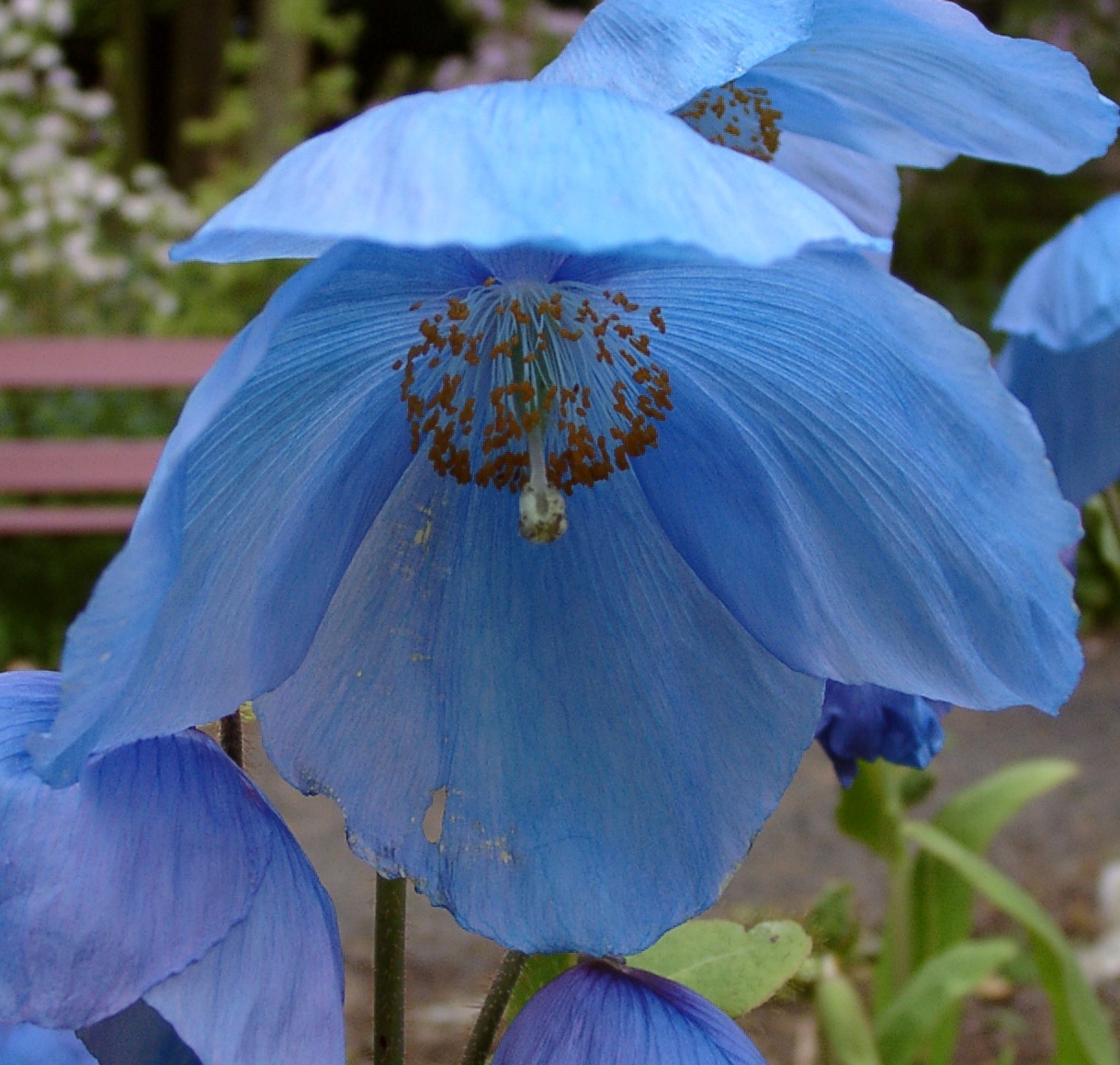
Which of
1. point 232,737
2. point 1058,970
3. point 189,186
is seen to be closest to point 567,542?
point 232,737

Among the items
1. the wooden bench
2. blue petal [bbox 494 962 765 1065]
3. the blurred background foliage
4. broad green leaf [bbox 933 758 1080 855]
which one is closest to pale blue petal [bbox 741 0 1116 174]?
blue petal [bbox 494 962 765 1065]

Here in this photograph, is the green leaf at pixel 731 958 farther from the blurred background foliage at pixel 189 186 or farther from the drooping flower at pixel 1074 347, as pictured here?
the blurred background foliage at pixel 189 186

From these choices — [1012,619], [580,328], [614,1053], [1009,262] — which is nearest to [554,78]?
[580,328]

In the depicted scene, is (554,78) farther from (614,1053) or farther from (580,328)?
(614,1053)

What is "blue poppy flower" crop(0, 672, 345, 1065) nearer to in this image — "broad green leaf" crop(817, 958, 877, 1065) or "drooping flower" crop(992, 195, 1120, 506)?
"drooping flower" crop(992, 195, 1120, 506)

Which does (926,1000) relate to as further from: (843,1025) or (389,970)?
(389,970)
